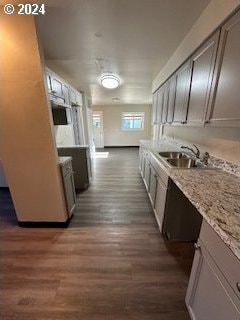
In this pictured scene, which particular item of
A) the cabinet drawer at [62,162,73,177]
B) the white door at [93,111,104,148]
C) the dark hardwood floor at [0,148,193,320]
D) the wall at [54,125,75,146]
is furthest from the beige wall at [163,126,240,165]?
the white door at [93,111,104,148]

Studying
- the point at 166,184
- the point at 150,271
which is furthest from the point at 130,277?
the point at 166,184

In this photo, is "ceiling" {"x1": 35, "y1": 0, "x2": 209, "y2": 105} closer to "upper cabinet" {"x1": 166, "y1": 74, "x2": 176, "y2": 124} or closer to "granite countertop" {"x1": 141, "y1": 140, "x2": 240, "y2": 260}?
"upper cabinet" {"x1": 166, "y1": 74, "x2": 176, "y2": 124}

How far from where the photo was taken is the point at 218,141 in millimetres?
1805

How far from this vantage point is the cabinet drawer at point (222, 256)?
2.26 feet

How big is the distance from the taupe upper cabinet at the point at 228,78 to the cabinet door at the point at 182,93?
62 cm

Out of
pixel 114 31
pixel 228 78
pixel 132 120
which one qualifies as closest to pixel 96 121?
pixel 132 120

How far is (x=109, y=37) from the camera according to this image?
→ 1.96 meters

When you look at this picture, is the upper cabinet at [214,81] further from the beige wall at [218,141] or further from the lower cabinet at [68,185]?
the lower cabinet at [68,185]

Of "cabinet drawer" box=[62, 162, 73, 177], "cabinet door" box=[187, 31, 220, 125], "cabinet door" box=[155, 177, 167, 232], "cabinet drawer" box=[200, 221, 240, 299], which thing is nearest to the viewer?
"cabinet drawer" box=[200, 221, 240, 299]

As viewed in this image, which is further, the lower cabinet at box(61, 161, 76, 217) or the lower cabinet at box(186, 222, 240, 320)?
the lower cabinet at box(61, 161, 76, 217)

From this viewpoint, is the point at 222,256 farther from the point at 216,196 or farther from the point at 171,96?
the point at 171,96

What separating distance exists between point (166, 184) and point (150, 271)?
91 centimetres

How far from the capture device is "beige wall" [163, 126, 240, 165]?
1.55m

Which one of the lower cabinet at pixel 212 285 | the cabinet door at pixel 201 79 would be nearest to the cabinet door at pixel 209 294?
the lower cabinet at pixel 212 285
